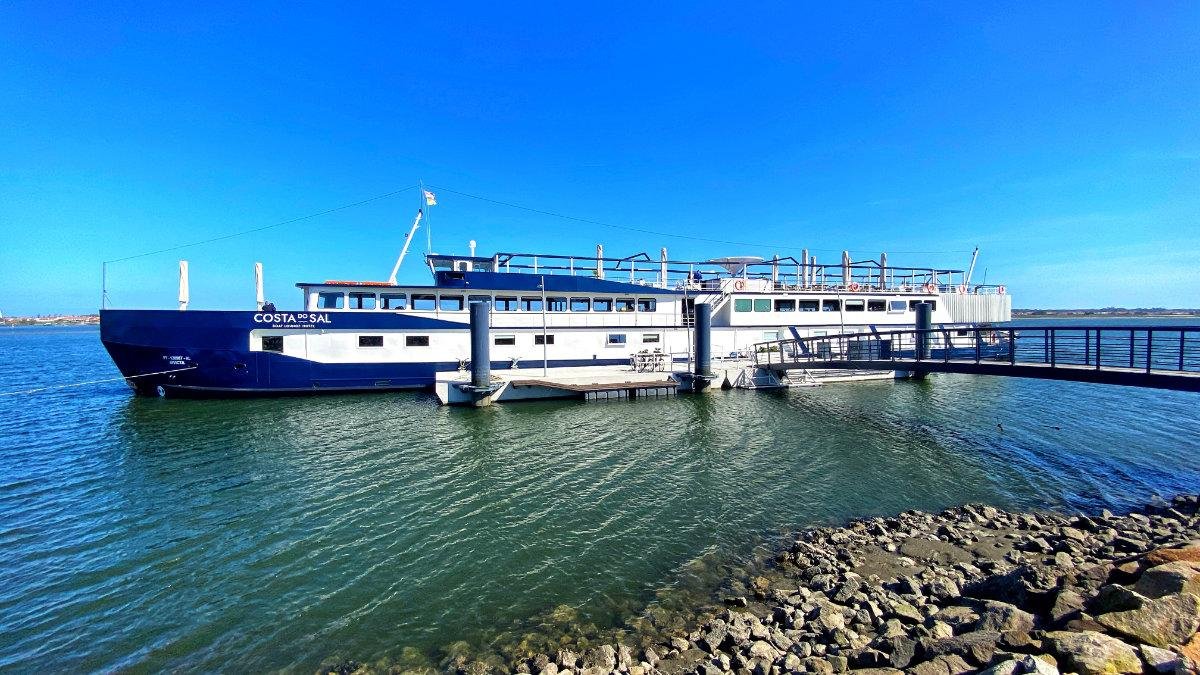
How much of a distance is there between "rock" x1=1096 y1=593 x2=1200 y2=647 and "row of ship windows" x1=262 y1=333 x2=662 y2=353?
70.1ft

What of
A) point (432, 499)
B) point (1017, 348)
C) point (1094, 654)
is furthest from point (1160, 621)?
point (1017, 348)

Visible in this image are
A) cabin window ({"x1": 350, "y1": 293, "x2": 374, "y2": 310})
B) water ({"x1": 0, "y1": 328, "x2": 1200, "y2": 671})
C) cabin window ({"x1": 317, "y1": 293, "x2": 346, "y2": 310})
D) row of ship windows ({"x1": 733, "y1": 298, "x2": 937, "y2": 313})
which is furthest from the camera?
row of ship windows ({"x1": 733, "y1": 298, "x2": 937, "y2": 313})

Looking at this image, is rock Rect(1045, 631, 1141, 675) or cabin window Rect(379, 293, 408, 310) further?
cabin window Rect(379, 293, 408, 310)

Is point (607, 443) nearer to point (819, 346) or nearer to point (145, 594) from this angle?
point (145, 594)

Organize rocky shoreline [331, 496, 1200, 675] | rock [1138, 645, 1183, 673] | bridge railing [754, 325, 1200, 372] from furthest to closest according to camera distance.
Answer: bridge railing [754, 325, 1200, 372]
rocky shoreline [331, 496, 1200, 675]
rock [1138, 645, 1183, 673]

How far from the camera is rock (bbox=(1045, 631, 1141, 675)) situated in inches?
133

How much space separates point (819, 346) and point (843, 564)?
23.3 metres

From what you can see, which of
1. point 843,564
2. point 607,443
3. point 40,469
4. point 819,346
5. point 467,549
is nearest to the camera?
point 843,564

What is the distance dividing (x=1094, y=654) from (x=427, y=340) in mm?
24366

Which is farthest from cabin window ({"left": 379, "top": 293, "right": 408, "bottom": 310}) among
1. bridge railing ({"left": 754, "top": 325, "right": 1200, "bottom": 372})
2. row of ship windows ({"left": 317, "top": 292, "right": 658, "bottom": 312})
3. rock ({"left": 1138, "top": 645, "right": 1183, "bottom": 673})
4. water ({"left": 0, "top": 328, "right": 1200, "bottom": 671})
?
rock ({"left": 1138, "top": 645, "right": 1183, "bottom": 673})

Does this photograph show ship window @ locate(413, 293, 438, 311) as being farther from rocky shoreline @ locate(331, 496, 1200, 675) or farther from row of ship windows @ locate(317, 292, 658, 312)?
rocky shoreline @ locate(331, 496, 1200, 675)

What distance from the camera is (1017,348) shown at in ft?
49.5

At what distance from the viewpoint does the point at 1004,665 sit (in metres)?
3.44

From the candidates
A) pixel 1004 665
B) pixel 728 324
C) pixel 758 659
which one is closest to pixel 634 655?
pixel 758 659
